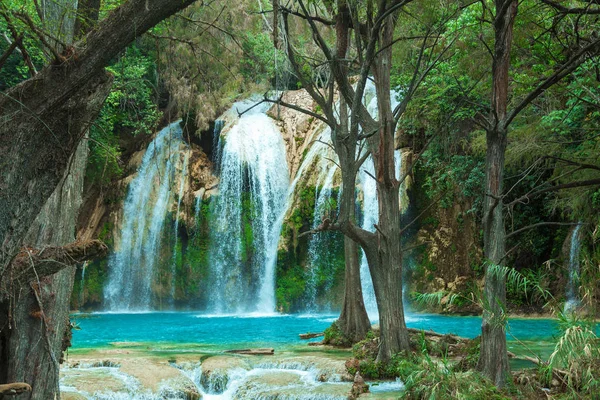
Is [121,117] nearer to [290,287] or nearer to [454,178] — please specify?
[290,287]

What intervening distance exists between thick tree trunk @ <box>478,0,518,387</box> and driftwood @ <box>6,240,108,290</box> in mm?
3634

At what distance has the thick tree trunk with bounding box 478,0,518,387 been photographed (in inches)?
244

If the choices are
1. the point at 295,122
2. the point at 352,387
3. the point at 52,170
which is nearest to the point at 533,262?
the point at 295,122

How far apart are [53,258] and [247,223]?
1833 centimetres

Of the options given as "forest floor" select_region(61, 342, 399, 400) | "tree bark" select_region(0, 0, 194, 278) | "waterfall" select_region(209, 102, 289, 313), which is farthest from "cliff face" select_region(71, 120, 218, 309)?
"tree bark" select_region(0, 0, 194, 278)

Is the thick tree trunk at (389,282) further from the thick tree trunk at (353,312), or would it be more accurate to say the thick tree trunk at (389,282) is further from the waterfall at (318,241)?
the waterfall at (318,241)

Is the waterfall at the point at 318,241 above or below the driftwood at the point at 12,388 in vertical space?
above

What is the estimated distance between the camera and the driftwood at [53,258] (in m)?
4.35

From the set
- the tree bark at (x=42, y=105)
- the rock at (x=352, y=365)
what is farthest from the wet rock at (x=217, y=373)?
the tree bark at (x=42, y=105)

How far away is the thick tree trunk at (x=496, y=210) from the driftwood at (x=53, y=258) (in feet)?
11.9

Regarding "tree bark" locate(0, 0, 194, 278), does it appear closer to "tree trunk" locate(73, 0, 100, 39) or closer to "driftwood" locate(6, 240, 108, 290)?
"driftwood" locate(6, 240, 108, 290)

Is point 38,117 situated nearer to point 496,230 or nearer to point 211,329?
point 496,230

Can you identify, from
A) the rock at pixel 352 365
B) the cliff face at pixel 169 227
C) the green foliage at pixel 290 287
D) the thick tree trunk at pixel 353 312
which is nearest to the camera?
the rock at pixel 352 365

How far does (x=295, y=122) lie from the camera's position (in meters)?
24.6
